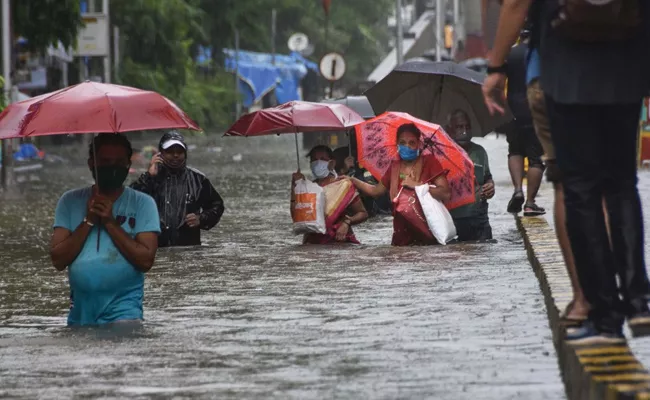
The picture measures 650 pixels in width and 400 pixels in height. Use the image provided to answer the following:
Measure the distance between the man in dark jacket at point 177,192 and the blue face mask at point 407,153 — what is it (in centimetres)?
147


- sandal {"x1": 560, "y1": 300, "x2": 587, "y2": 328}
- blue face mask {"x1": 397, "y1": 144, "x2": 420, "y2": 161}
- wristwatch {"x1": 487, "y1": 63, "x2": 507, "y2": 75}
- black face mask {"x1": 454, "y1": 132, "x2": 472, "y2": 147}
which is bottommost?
sandal {"x1": 560, "y1": 300, "x2": 587, "y2": 328}

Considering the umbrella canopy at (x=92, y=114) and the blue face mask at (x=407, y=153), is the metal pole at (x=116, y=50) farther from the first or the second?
the umbrella canopy at (x=92, y=114)

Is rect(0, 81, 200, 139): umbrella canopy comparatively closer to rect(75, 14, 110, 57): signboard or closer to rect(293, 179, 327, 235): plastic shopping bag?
rect(293, 179, 327, 235): plastic shopping bag

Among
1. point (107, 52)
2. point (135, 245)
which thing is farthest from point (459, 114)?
point (107, 52)

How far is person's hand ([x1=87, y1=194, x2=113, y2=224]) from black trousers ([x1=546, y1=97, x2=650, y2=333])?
277cm

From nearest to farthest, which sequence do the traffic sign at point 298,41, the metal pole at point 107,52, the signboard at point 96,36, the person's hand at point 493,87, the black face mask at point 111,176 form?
the person's hand at point 493,87 → the black face mask at point 111,176 → the signboard at point 96,36 → the metal pole at point 107,52 → the traffic sign at point 298,41

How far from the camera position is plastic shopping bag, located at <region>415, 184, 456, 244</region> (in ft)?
45.4

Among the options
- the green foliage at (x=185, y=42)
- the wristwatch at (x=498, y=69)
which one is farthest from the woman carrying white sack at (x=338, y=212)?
the green foliage at (x=185, y=42)

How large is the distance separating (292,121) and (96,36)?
21.8 metres

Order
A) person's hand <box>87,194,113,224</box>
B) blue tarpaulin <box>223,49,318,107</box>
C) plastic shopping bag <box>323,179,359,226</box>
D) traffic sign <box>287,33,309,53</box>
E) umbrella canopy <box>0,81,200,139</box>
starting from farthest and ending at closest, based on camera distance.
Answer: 1. traffic sign <box>287,33,309,53</box>
2. blue tarpaulin <box>223,49,318,107</box>
3. plastic shopping bag <box>323,179,359,226</box>
4. umbrella canopy <box>0,81,200,139</box>
5. person's hand <box>87,194,113,224</box>

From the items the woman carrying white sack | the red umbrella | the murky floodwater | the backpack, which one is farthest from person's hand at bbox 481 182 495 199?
the backpack

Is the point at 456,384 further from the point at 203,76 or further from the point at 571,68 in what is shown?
the point at 203,76

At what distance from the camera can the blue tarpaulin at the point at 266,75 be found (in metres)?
67.1

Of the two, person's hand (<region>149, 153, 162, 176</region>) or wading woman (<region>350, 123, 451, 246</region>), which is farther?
A: person's hand (<region>149, 153, 162, 176</region>)
